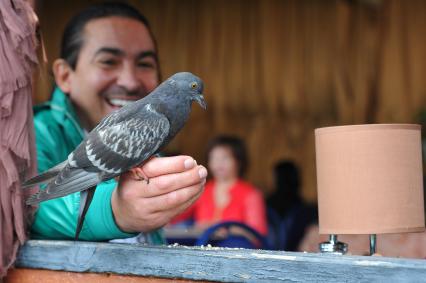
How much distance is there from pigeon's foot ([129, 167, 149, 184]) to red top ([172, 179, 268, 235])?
3.42m

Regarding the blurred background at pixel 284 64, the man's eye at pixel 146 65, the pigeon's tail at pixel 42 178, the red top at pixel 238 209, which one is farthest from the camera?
the blurred background at pixel 284 64

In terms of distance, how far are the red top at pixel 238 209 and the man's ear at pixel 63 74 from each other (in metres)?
2.55

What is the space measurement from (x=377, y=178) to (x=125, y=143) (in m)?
0.67

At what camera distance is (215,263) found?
1891mm

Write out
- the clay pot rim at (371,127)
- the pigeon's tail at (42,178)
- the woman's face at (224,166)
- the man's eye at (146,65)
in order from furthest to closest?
the woman's face at (224,166)
the man's eye at (146,65)
the pigeon's tail at (42,178)
the clay pot rim at (371,127)

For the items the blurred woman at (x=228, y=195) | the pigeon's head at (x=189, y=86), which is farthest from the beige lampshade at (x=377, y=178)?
the blurred woman at (x=228, y=195)

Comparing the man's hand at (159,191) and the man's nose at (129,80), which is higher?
the man's nose at (129,80)

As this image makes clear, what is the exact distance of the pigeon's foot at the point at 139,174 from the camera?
6.43ft

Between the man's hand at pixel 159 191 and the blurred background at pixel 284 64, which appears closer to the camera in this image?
the man's hand at pixel 159 191

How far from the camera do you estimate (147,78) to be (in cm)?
299

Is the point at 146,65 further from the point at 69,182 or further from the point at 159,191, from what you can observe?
the point at 159,191

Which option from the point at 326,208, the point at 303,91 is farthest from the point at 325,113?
the point at 326,208

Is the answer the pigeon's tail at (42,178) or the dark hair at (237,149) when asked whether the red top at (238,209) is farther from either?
the pigeon's tail at (42,178)

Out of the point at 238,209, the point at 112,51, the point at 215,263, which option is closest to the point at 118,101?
the point at 112,51
